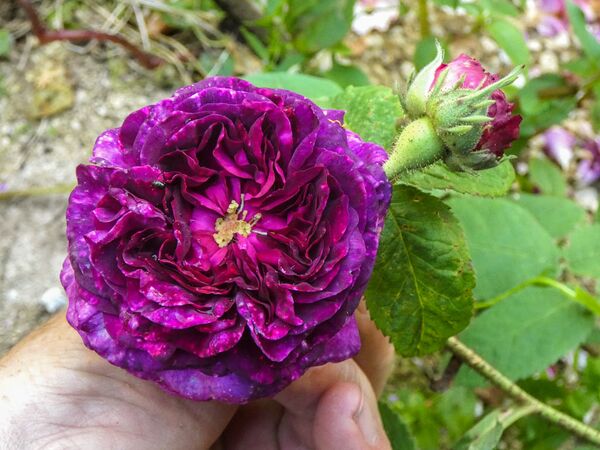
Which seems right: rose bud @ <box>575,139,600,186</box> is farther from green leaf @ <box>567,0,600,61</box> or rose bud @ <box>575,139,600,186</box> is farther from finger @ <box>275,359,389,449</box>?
finger @ <box>275,359,389,449</box>

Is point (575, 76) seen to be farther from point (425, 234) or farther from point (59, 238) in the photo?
point (59, 238)

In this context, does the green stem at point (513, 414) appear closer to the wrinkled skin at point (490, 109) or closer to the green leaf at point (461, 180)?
the green leaf at point (461, 180)

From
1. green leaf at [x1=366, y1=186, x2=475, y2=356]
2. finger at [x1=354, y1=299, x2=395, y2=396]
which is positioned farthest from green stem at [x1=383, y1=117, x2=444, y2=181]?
finger at [x1=354, y1=299, x2=395, y2=396]

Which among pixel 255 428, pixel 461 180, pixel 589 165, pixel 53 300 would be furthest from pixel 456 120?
pixel 589 165

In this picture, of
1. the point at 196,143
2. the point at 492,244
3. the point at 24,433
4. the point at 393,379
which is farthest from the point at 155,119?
the point at 393,379

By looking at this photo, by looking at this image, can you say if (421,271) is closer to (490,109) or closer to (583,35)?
(490,109)
